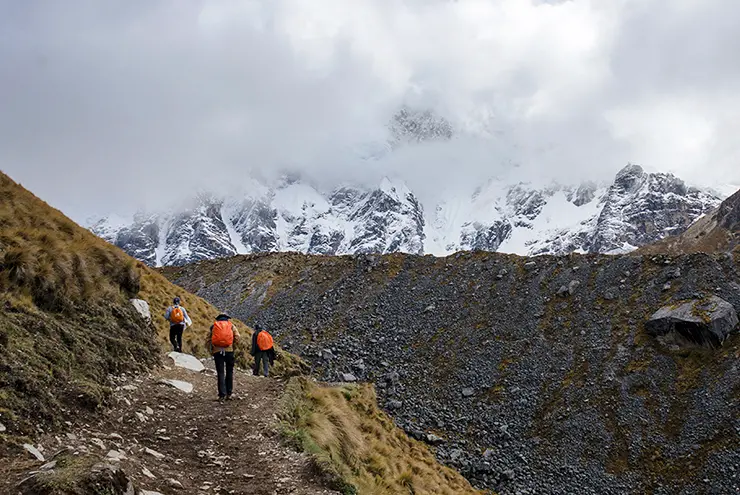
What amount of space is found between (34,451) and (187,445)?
116 inches

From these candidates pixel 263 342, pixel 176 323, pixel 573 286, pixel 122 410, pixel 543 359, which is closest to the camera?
pixel 122 410

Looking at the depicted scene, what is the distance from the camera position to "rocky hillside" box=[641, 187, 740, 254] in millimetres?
127956

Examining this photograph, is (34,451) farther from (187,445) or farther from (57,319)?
(57,319)

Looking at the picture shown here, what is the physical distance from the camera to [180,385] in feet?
50.1

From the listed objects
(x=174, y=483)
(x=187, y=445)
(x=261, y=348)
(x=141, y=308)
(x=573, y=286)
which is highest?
(x=573, y=286)

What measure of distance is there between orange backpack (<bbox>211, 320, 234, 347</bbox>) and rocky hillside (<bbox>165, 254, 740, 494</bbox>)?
60.9 feet

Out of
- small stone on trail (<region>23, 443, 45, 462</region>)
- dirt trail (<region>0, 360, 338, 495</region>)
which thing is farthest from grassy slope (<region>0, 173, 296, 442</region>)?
dirt trail (<region>0, 360, 338, 495</region>)

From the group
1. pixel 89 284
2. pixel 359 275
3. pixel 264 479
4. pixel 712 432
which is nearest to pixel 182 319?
pixel 89 284

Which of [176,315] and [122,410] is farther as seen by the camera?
[176,315]

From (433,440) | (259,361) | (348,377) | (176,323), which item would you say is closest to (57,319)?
(176,323)

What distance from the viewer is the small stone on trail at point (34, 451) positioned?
8192 millimetres

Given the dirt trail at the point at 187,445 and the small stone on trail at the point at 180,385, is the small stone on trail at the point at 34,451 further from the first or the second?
the small stone on trail at the point at 180,385

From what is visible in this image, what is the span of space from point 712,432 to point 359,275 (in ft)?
108

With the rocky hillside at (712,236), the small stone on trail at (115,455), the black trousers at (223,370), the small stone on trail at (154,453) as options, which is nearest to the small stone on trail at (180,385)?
the black trousers at (223,370)
